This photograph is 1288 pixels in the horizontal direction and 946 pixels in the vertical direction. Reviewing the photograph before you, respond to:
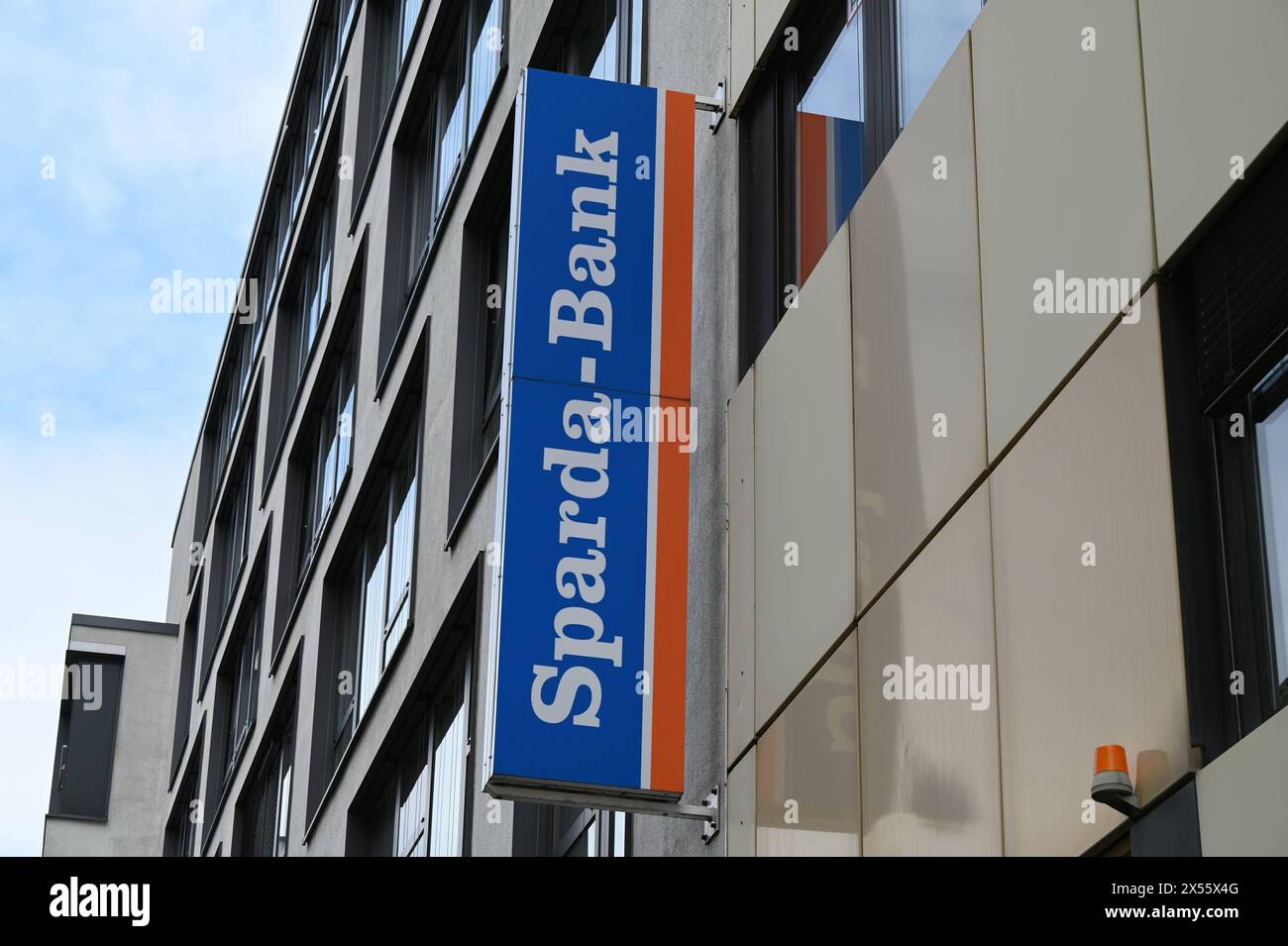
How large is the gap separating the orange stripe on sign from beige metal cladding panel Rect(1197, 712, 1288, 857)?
4.52m

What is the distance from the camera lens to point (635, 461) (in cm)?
1105

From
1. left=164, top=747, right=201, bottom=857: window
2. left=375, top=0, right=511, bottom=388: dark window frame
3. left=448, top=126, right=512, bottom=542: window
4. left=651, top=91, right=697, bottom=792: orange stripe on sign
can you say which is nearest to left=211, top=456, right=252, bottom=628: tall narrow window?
left=164, top=747, right=201, bottom=857: window

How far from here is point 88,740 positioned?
158 ft

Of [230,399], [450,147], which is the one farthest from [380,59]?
[230,399]

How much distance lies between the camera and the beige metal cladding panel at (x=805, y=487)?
31.9 ft

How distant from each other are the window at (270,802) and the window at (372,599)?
1.93m

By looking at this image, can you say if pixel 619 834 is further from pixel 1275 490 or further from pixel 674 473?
pixel 1275 490

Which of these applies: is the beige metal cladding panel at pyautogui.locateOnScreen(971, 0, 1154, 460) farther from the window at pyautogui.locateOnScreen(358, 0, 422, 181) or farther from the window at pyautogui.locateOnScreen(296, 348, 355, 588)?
the window at pyautogui.locateOnScreen(358, 0, 422, 181)

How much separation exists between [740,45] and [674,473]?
303 cm

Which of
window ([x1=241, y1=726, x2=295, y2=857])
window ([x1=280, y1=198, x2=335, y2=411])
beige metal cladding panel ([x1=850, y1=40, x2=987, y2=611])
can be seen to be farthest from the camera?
window ([x1=280, y1=198, x2=335, y2=411])

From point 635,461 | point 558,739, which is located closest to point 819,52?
point 635,461

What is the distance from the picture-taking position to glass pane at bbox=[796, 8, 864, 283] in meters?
10.7
